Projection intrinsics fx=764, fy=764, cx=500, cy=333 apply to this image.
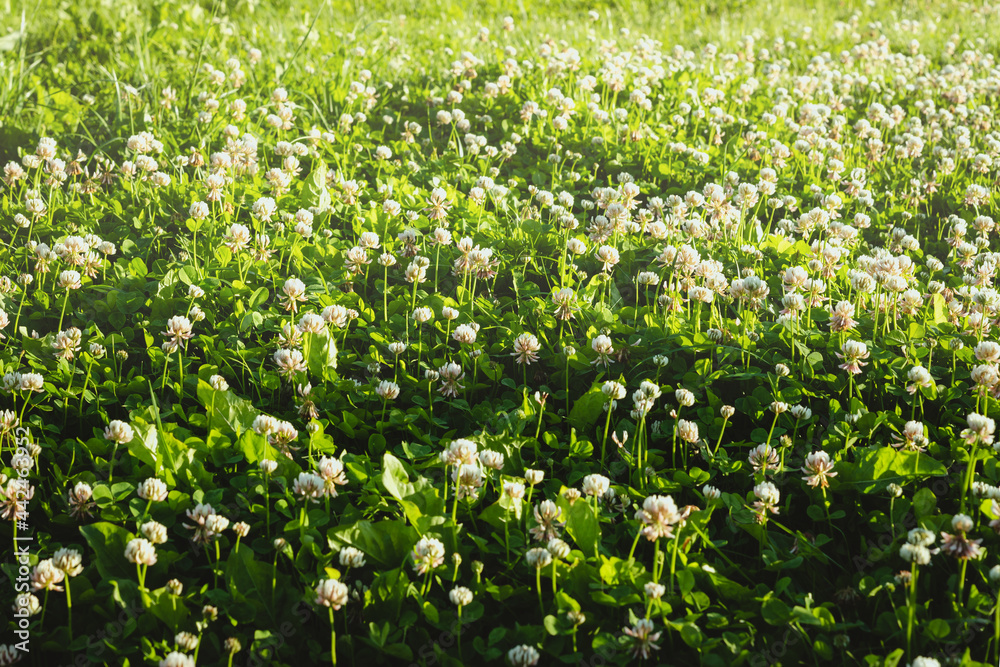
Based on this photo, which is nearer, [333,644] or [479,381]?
[333,644]

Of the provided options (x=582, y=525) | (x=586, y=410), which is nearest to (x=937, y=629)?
(x=582, y=525)

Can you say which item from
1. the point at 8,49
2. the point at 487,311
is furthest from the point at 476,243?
the point at 8,49

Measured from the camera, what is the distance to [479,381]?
121 inches

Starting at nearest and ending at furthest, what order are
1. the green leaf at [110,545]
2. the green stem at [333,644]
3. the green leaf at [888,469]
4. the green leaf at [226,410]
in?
the green stem at [333,644] → the green leaf at [110,545] → the green leaf at [888,469] → the green leaf at [226,410]

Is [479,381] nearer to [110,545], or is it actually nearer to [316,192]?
[110,545]

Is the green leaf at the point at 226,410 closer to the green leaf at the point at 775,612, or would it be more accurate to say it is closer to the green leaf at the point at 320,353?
the green leaf at the point at 320,353

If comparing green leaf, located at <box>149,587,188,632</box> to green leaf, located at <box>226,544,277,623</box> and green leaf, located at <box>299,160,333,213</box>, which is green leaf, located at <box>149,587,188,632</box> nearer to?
green leaf, located at <box>226,544,277,623</box>

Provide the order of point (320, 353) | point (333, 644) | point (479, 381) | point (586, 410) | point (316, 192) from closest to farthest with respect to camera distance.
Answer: point (333, 644)
point (586, 410)
point (320, 353)
point (479, 381)
point (316, 192)

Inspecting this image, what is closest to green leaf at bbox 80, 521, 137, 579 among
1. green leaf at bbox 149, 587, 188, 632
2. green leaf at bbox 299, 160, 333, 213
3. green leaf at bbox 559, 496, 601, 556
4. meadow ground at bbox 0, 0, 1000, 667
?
meadow ground at bbox 0, 0, 1000, 667

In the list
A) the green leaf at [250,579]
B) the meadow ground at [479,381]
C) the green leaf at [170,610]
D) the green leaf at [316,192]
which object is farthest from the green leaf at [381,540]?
the green leaf at [316,192]

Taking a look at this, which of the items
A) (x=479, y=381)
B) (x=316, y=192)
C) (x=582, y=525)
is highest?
(x=316, y=192)

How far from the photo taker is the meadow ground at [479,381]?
206 centimetres

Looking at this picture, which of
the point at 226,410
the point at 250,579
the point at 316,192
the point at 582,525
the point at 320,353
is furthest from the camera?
the point at 316,192

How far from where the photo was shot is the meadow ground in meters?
2.06
